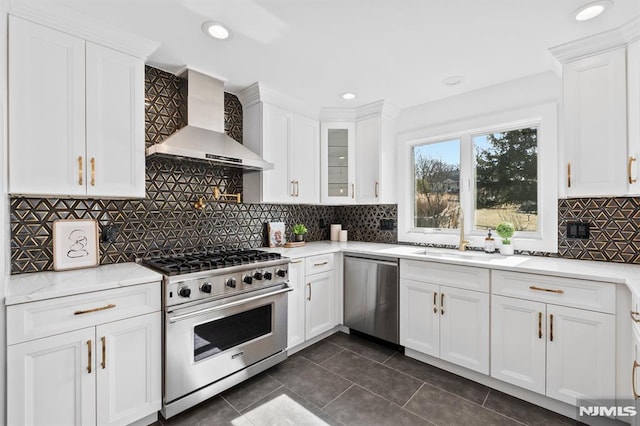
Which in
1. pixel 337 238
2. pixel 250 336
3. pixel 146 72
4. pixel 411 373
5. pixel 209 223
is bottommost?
pixel 411 373

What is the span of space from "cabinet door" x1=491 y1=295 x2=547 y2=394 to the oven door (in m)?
1.62

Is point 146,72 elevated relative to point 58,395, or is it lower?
elevated

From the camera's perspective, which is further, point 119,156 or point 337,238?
point 337,238

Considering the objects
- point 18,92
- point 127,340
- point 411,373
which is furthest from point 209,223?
point 411,373

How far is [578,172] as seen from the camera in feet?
6.63

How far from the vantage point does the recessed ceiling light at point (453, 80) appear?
2541 mm

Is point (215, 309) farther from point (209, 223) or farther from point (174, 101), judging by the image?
point (174, 101)

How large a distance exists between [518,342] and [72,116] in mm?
3244

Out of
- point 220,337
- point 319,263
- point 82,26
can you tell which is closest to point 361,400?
point 220,337

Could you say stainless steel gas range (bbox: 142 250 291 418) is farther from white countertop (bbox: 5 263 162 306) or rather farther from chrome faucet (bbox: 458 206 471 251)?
chrome faucet (bbox: 458 206 471 251)

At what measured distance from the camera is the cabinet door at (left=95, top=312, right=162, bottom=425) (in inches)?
63.3

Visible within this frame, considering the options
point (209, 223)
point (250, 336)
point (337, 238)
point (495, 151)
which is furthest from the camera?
point (337, 238)

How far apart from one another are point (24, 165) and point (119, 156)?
46cm

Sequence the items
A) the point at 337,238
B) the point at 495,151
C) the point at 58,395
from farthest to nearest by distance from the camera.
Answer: the point at 337,238, the point at 495,151, the point at 58,395
